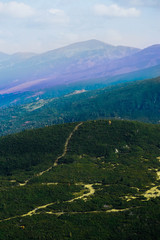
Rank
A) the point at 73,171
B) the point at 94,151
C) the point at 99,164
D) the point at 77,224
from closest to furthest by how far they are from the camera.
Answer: the point at 77,224
the point at 73,171
the point at 99,164
the point at 94,151

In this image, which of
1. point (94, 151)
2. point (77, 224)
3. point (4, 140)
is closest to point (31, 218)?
point (77, 224)

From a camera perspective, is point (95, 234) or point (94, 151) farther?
point (94, 151)

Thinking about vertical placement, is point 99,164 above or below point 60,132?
below

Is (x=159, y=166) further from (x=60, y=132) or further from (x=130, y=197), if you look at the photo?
(x=60, y=132)

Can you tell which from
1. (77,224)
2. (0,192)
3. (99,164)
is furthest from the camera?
(99,164)

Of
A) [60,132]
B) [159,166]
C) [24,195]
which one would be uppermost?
[60,132]

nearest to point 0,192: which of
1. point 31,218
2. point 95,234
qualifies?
point 31,218
